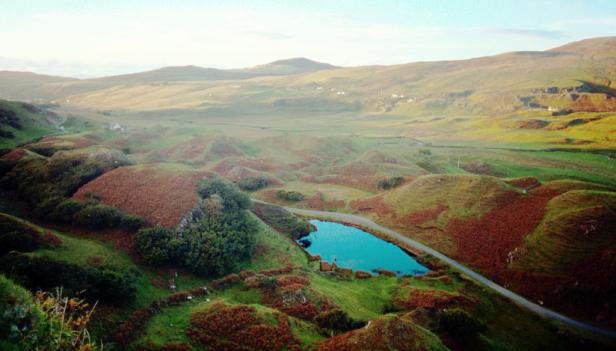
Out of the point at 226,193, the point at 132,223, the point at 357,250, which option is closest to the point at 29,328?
the point at 132,223

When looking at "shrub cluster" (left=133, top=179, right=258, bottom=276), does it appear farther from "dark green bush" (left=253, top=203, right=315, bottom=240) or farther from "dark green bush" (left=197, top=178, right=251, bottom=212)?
"dark green bush" (left=253, top=203, right=315, bottom=240)

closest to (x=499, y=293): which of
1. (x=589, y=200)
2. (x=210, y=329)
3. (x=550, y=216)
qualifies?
(x=550, y=216)

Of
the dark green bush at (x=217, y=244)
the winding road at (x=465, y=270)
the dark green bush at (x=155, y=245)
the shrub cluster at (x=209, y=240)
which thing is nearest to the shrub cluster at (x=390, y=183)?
the winding road at (x=465, y=270)

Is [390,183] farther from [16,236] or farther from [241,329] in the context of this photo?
[16,236]

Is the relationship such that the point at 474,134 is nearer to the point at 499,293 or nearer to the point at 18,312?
the point at 499,293

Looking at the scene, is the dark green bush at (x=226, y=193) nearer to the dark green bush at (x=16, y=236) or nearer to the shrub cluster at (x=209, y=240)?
the shrub cluster at (x=209, y=240)

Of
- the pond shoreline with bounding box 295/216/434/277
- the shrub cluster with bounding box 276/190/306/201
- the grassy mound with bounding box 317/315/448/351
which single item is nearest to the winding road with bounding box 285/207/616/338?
the pond shoreline with bounding box 295/216/434/277
